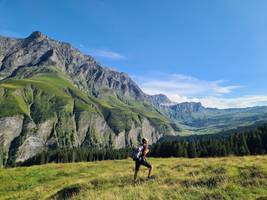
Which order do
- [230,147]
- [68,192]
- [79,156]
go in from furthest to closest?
1. [79,156]
2. [230,147]
3. [68,192]

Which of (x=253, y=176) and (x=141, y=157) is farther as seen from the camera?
(x=141, y=157)

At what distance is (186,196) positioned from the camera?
15.6 m

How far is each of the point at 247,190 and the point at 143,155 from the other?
27.6 feet

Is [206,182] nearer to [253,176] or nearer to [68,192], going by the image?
[253,176]

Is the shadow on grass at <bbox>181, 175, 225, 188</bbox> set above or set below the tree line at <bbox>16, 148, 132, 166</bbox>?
above

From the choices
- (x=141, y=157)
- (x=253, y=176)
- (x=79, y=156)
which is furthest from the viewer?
(x=79, y=156)

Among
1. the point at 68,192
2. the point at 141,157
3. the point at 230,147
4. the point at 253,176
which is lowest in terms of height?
the point at 230,147

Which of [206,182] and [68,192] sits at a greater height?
[206,182]

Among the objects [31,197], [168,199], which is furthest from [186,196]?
[31,197]

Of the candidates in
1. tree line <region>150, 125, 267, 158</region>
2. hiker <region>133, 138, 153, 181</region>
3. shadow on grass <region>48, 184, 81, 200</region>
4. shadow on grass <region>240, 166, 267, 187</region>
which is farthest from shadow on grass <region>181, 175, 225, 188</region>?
tree line <region>150, 125, 267, 158</region>

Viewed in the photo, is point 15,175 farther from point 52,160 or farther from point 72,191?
point 52,160

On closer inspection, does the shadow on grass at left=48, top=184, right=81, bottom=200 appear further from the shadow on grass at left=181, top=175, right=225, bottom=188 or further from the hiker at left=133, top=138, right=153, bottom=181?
the shadow on grass at left=181, top=175, right=225, bottom=188

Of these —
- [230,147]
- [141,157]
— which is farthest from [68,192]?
[230,147]

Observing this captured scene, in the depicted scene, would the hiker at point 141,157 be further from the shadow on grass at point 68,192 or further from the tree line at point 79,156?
the tree line at point 79,156
